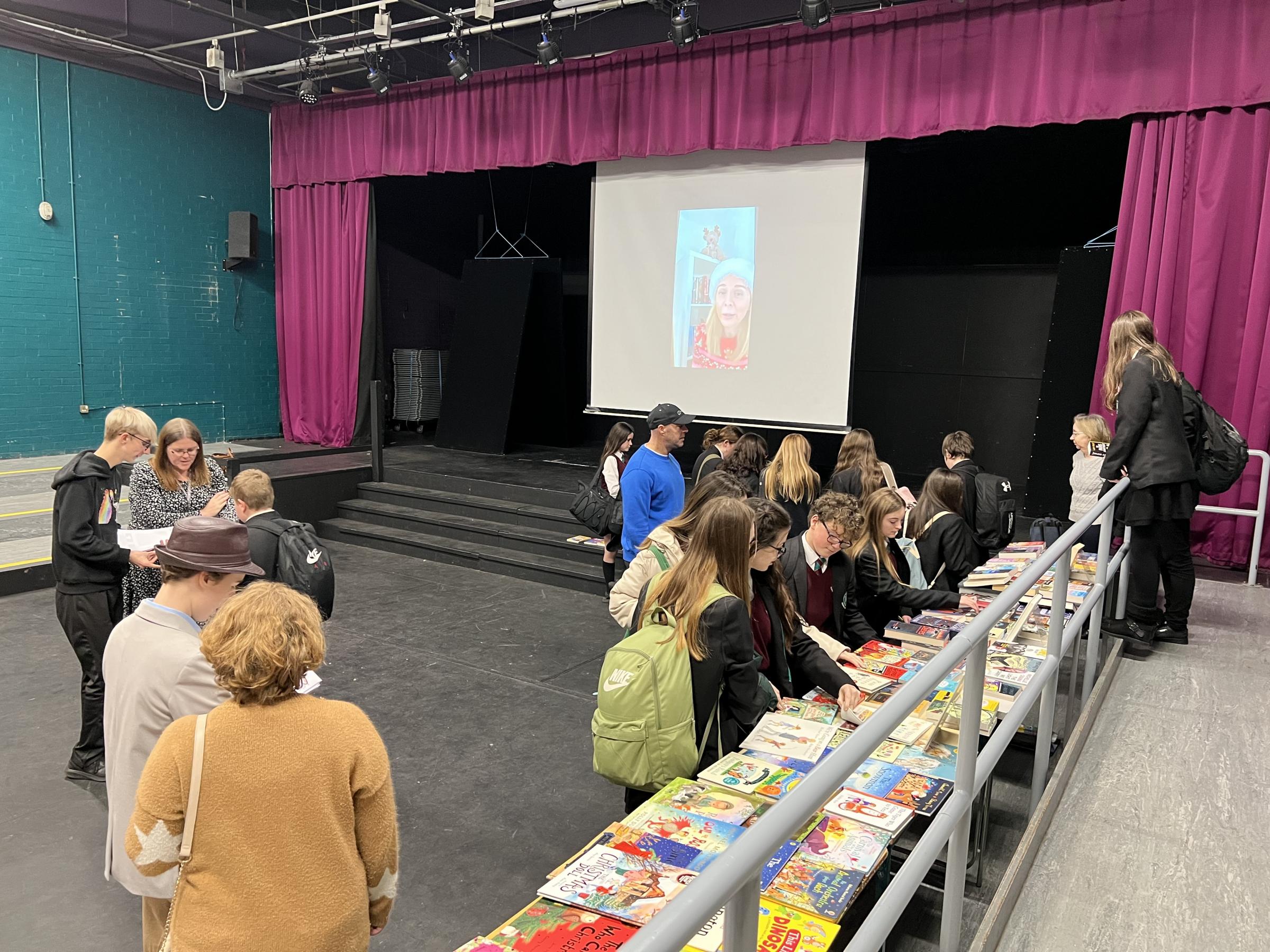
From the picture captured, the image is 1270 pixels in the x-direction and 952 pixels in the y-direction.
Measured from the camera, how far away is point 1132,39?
224 inches

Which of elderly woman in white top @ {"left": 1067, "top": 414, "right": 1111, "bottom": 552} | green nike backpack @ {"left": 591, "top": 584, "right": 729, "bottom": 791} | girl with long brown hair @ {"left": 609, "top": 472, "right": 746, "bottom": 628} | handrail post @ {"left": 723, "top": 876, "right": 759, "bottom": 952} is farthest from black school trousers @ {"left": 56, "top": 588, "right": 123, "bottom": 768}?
elderly woman in white top @ {"left": 1067, "top": 414, "right": 1111, "bottom": 552}

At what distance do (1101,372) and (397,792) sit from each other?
5.40 metres

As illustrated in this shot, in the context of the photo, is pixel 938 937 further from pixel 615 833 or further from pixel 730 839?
pixel 615 833

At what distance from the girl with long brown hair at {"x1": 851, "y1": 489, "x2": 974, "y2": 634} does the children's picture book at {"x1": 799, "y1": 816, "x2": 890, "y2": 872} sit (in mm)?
1540

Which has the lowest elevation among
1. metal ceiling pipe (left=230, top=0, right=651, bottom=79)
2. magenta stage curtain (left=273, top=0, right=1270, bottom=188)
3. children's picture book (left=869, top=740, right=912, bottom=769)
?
children's picture book (left=869, top=740, right=912, bottom=769)

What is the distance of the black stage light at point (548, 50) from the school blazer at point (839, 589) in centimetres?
551

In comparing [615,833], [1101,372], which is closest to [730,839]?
[615,833]

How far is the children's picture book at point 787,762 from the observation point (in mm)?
2346

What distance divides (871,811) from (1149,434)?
2885mm

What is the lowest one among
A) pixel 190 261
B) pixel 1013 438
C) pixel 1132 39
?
pixel 1013 438

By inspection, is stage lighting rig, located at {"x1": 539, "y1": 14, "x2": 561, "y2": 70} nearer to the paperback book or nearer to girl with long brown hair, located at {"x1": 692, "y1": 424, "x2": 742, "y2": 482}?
girl with long brown hair, located at {"x1": 692, "y1": 424, "x2": 742, "y2": 482}

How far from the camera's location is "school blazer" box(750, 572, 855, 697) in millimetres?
2645

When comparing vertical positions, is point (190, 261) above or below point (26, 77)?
below

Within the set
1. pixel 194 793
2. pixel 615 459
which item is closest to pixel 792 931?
pixel 194 793
